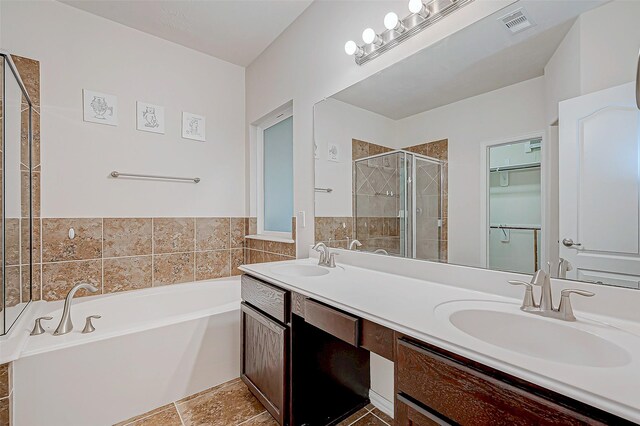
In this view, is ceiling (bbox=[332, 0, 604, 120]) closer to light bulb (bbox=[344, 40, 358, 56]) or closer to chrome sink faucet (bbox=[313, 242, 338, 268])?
light bulb (bbox=[344, 40, 358, 56])

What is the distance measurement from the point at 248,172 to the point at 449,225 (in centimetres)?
221

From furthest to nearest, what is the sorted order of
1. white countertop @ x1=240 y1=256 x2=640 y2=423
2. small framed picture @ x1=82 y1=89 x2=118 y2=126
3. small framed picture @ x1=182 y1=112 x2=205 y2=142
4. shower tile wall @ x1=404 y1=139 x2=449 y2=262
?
1. small framed picture @ x1=182 y1=112 x2=205 y2=142
2. small framed picture @ x1=82 y1=89 x2=118 y2=126
3. shower tile wall @ x1=404 y1=139 x2=449 y2=262
4. white countertop @ x1=240 y1=256 x2=640 y2=423

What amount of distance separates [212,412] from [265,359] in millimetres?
491

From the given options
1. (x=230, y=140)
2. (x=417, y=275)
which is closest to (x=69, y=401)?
(x=417, y=275)

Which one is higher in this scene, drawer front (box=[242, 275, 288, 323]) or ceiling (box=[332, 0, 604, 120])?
ceiling (box=[332, 0, 604, 120])

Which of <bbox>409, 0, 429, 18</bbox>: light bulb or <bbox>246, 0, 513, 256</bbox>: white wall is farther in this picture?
<bbox>246, 0, 513, 256</bbox>: white wall

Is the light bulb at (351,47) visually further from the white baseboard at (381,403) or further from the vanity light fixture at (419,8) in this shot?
the white baseboard at (381,403)

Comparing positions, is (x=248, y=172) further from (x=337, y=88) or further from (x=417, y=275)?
(x=417, y=275)

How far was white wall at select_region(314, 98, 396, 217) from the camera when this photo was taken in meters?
1.80

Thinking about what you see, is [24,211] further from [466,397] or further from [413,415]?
[466,397]

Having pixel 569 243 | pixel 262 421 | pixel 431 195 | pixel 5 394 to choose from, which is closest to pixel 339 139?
pixel 431 195

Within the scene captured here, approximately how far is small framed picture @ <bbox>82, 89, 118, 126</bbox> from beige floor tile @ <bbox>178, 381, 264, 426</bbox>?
2.14 meters

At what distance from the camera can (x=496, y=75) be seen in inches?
49.2

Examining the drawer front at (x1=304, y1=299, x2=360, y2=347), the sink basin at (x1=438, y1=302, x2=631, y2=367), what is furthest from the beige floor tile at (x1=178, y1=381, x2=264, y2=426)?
the sink basin at (x1=438, y1=302, x2=631, y2=367)
